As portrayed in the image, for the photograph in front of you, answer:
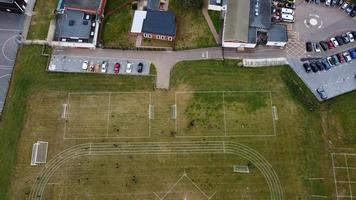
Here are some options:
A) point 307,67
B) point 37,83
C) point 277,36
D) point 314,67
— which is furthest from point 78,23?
point 314,67

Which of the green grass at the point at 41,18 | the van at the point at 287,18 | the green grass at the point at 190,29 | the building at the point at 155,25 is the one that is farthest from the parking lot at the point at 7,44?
the van at the point at 287,18

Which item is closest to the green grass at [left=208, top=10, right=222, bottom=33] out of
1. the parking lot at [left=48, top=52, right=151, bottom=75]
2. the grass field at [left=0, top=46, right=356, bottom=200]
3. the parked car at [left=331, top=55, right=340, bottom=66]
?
the grass field at [left=0, top=46, right=356, bottom=200]

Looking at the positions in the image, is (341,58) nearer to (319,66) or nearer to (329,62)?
(329,62)

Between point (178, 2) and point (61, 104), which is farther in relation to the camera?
point (178, 2)

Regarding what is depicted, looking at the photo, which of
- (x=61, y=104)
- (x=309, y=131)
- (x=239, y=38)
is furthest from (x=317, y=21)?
(x=61, y=104)

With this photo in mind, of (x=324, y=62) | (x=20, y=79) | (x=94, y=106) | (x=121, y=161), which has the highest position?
(x=324, y=62)

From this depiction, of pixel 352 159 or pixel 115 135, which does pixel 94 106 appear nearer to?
pixel 115 135

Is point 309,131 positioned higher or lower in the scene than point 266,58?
lower
